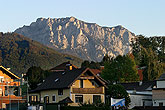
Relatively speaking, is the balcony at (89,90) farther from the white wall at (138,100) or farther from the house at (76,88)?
the white wall at (138,100)

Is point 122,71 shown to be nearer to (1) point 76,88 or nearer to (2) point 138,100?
(2) point 138,100

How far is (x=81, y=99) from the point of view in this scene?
61219mm

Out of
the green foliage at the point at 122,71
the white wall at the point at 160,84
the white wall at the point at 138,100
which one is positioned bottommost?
the white wall at the point at 138,100

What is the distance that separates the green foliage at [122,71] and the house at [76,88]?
68.1ft

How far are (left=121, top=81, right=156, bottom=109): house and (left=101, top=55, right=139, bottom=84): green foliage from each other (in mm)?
12739

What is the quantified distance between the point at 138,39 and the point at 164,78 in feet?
209

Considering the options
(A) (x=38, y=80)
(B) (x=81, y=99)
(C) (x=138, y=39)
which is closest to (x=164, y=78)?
(B) (x=81, y=99)

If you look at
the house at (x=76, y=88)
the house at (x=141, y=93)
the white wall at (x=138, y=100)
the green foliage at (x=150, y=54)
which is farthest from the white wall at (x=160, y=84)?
the green foliage at (x=150, y=54)

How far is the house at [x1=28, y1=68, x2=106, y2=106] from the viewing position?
60.1m

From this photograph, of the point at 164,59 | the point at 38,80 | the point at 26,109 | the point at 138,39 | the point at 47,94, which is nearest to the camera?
the point at 26,109

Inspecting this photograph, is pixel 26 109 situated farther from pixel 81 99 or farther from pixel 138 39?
pixel 138 39

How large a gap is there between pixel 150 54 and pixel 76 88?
33.1 metres

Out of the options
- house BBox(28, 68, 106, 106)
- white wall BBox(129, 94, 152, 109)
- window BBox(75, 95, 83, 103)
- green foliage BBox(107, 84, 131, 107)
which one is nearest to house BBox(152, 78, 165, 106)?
white wall BBox(129, 94, 152, 109)

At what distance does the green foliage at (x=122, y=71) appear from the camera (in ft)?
275
